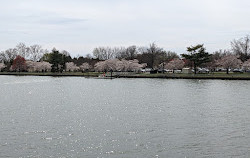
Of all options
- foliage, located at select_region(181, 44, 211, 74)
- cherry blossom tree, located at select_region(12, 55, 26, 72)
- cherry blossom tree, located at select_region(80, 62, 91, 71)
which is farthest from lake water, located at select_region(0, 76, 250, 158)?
cherry blossom tree, located at select_region(12, 55, 26, 72)

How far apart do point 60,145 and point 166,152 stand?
4.81 metres

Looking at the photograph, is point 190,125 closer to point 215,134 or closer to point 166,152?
point 215,134

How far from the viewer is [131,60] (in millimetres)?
102188

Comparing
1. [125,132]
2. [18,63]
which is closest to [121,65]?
[18,63]

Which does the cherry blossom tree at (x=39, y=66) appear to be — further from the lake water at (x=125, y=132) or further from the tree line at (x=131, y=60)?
the lake water at (x=125, y=132)

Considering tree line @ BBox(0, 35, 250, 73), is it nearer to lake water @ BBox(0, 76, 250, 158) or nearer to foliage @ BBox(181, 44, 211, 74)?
foliage @ BBox(181, 44, 211, 74)

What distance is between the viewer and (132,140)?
47.7ft

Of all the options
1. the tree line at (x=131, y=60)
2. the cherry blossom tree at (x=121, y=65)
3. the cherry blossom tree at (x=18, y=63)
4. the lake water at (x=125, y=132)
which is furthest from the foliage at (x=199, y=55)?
the cherry blossom tree at (x=18, y=63)

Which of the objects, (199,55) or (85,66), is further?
(85,66)

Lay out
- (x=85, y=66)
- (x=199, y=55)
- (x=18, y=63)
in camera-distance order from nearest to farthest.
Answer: (x=199, y=55) < (x=18, y=63) < (x=85, y=66)

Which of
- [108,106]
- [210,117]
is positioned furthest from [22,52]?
[210,117]

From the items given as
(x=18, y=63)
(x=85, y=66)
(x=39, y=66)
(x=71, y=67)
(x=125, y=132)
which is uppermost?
(x=18, y=63)

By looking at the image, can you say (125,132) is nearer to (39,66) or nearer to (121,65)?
(121,65)

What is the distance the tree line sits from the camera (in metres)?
74.9
